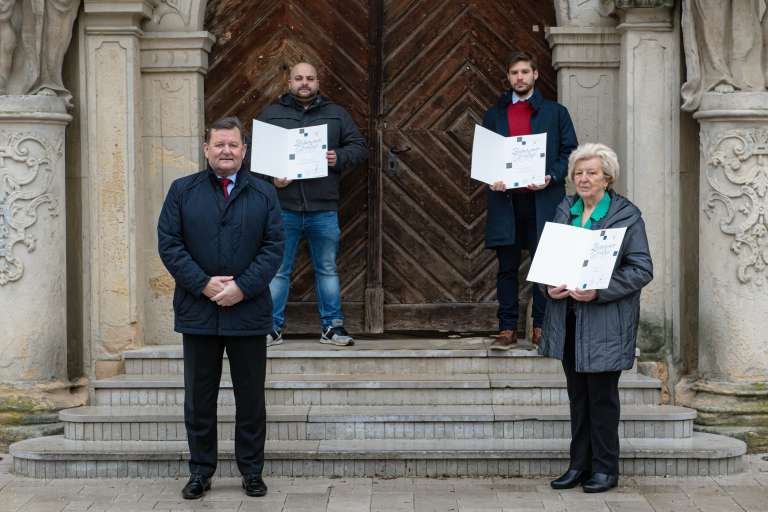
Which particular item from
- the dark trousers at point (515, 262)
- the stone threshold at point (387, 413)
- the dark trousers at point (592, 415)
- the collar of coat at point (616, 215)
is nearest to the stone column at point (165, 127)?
the stone threshold at point (387, 413)

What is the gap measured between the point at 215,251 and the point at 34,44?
2486mm

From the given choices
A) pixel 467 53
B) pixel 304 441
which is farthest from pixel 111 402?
pixel 467 53

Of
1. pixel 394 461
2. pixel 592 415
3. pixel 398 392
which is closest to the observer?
pixel 592 415

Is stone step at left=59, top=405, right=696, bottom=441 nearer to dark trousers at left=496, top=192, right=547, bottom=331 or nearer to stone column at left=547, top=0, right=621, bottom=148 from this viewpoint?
dark trousers at left=496, top=192, right=547, bottom=331

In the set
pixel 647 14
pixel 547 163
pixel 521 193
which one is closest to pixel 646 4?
pixel 647 14

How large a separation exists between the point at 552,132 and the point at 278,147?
5.56 ft

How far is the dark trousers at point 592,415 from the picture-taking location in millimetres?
7223

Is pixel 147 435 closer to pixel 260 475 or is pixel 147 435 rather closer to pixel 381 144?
pixel 260 475

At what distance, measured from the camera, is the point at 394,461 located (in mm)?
7691

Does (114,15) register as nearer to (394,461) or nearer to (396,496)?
(394,461)

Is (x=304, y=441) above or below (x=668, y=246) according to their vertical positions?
below

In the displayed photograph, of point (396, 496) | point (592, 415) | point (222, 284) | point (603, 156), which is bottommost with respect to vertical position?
point (396, 496)

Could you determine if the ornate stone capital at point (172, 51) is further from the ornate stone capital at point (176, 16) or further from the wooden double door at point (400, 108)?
the wooden double door at point (400, 108)

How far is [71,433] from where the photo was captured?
8.11 metres
